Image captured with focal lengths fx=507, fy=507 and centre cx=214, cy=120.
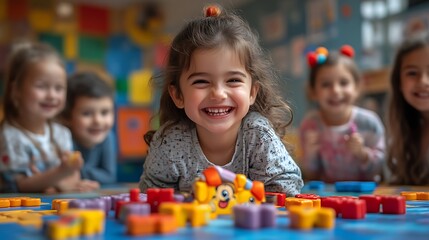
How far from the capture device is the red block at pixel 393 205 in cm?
102

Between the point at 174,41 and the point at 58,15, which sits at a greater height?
the point at 58,15

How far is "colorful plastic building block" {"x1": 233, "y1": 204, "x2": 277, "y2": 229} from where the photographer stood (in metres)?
0.80

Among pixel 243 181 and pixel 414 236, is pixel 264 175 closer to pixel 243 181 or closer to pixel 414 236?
pixel 243 181

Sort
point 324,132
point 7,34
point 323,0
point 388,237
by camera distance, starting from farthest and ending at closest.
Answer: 1. point 7,34
2. point 323,0
3. point 324,132
4. point 388,237

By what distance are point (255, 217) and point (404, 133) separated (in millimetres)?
1529

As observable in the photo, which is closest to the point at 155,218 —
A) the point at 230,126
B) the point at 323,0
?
the point at 230,126

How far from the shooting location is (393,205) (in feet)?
3.37

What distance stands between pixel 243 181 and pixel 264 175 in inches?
12.7

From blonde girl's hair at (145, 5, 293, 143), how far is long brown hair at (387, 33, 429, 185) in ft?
2.74

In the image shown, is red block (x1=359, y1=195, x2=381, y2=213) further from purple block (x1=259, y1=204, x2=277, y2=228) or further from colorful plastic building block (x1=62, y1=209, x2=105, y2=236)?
colorful plastic building block (x1=62, y1=209, x2=105, y2=236)

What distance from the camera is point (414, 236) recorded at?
0.75 metres

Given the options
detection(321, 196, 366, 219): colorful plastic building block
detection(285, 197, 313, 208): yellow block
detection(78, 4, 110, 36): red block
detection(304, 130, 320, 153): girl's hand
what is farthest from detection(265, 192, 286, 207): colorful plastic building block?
detection(78, 4, 110, 36): red block

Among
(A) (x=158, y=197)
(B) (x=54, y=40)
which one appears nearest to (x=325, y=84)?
(A) (x=158, y=197)

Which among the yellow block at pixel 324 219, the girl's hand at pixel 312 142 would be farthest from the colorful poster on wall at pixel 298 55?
the yellow block at pixel 324 219
